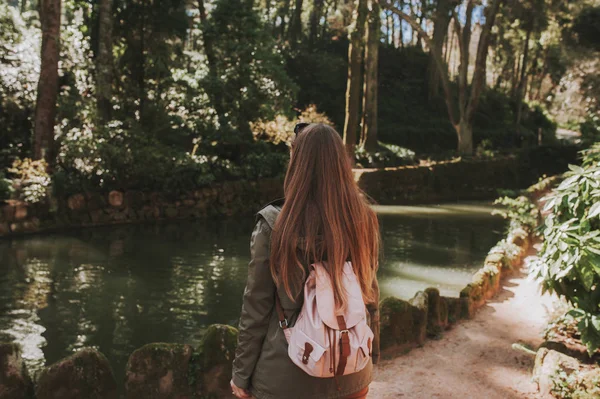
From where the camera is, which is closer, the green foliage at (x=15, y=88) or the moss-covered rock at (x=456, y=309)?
the moss-covered rock at (x=456, y=309)

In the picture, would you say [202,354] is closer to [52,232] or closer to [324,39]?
[52,232]

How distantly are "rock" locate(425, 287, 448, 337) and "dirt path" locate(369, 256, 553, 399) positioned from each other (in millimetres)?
105

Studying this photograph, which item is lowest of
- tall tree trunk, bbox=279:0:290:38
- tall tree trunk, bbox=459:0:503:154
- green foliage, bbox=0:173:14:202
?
green foliage, bbox=0:173:14:202

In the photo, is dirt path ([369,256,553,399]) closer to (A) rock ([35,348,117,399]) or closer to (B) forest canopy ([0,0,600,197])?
(A) rock ([35,348,117,399])

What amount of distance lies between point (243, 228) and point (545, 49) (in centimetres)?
3396

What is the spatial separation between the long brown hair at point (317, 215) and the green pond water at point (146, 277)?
4040 millimetres

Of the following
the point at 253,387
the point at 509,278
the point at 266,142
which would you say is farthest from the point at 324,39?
the point at 253,387

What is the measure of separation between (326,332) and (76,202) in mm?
12805

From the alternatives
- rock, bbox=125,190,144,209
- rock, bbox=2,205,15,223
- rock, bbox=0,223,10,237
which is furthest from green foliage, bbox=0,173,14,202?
rock, bbox=125,190,144,209

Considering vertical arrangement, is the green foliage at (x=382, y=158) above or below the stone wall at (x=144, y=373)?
above

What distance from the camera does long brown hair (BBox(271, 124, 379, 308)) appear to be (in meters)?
2.19

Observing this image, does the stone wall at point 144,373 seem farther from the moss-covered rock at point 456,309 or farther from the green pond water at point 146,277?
the moss-covered rock at point 456,309

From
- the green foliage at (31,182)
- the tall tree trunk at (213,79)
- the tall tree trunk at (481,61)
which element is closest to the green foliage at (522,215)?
the tall tree trunk at (213,79)

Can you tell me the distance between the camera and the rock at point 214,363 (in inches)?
174
